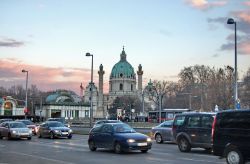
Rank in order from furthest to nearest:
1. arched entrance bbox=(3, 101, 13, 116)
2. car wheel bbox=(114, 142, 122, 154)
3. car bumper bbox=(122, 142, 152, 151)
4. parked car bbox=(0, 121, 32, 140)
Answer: arched entrance bbox=(3, 101, 13, 116) < parked car bbox=(0, 121, 32, 140) < car wheel bbox=(114, 142, 122, 154) < car bumper bbox=(122, 142, 152, 151)

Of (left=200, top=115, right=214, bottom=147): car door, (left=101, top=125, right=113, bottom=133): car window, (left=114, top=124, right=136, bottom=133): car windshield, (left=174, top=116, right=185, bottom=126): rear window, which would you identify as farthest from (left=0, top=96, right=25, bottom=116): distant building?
(left=200, top=115, right=214, bottom=147): car door

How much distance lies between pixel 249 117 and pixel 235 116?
716 mm

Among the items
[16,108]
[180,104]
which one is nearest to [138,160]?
[180,104]

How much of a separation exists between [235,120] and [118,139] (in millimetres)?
7675

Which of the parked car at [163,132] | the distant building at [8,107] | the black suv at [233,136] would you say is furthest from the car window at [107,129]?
the distant building at [8,107]

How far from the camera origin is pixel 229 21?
1228 inches

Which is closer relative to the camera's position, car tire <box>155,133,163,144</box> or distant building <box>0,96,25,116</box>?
car tire <box>155,133,163,144</box>

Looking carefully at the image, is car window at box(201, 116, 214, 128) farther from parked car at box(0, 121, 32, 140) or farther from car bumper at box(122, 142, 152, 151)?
parked car at box(0, 121, 32, 140)

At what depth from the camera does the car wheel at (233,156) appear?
629 inches

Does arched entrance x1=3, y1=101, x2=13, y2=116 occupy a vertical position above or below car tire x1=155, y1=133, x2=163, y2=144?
above

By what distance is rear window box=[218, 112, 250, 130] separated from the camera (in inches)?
627

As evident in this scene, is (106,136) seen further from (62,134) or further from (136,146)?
(62,134)

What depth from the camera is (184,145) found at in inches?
936

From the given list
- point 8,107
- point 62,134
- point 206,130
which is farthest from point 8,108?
point 206,130
